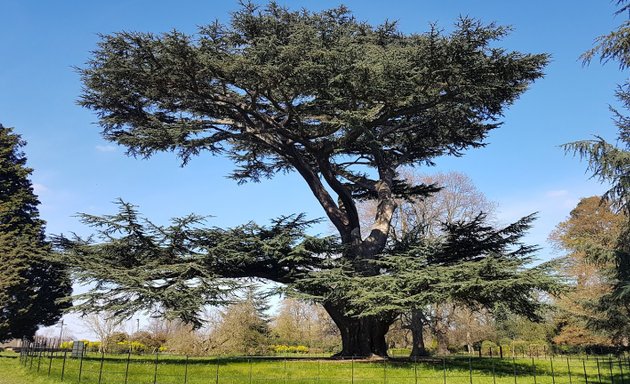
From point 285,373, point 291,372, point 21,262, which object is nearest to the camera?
point 285,373

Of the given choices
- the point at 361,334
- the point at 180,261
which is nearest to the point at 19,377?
the point at 180,261

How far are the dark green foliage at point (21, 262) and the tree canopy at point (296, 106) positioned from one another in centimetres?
493

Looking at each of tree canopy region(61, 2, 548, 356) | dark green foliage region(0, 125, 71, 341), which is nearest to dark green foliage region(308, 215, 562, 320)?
tree canopy region(61, 2, 548, 356)

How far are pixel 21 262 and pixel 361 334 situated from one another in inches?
551

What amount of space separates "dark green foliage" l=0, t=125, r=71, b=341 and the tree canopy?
194 inches

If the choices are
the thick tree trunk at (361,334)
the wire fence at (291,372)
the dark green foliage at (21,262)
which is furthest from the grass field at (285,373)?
the dark green foliage at (21,262)

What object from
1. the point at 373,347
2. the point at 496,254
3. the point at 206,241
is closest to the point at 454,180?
the point at 496,254

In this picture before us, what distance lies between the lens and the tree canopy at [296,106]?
13.6m

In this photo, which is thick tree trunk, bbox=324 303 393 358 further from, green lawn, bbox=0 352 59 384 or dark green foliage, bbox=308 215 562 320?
green lawn, bbox=0 352 59 384

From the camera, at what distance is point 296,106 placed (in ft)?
52.5

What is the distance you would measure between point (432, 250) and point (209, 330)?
16.7 m

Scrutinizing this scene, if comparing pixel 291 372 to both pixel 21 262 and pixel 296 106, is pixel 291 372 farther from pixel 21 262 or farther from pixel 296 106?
pixel 21 262

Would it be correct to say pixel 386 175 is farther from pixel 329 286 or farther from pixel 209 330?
pixel 209 330

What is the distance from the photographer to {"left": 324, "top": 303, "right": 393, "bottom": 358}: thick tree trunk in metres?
17.1
